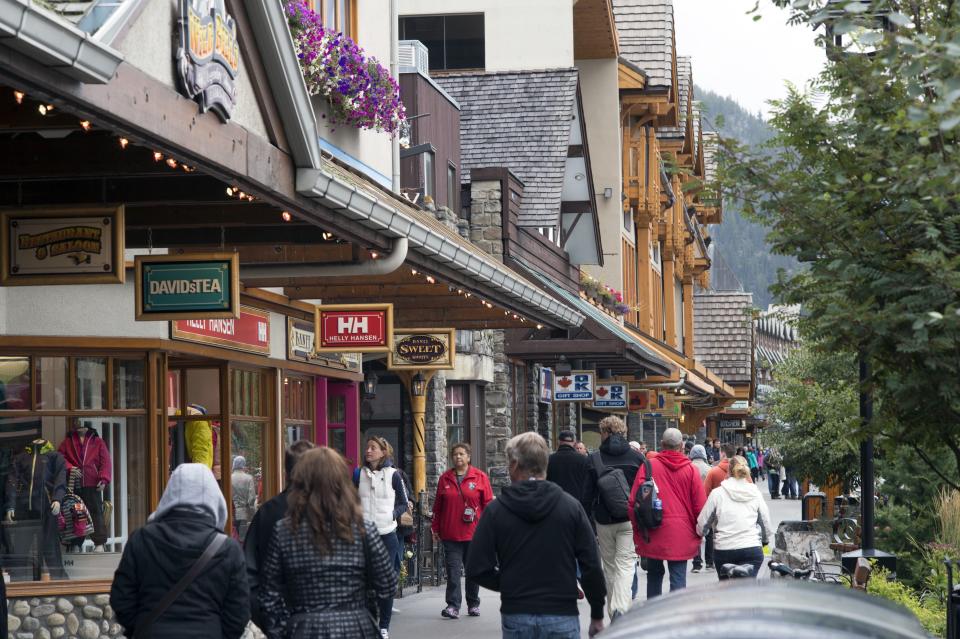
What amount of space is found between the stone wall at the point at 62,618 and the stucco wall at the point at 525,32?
21092mm

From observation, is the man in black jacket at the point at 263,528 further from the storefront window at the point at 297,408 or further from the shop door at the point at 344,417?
the shop door at the point at 344,417

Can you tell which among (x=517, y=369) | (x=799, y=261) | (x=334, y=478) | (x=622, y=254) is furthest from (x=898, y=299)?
(x=622, y=254)

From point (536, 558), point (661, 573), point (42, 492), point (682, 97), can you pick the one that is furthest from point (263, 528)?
point (682, 97)

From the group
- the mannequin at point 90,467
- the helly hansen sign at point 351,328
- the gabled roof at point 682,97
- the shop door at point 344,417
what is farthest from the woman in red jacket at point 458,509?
the gabled roof at point 682,97

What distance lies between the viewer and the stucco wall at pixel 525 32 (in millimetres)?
31484

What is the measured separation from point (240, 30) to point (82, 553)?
4671mm

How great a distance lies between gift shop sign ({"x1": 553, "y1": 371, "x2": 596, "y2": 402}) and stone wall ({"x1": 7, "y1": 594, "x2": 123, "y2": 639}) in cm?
1782

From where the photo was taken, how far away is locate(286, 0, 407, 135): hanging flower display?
13.3 metres

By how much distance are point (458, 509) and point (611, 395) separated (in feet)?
56.3

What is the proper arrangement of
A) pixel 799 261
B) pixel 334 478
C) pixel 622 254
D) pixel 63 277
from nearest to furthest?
pixel 334 478 < pixel 799 261 < pixel 63 277 < pixel 622 254

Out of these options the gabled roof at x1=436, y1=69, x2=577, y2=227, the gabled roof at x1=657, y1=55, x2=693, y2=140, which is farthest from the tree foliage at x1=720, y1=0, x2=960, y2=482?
the gabled roof at x1=657, y1=55, x2=693, y2=140

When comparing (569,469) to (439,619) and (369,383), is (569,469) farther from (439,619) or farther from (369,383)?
(369,383)

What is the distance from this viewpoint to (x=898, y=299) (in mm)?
7902

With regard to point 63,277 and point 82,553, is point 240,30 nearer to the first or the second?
point 63,277
